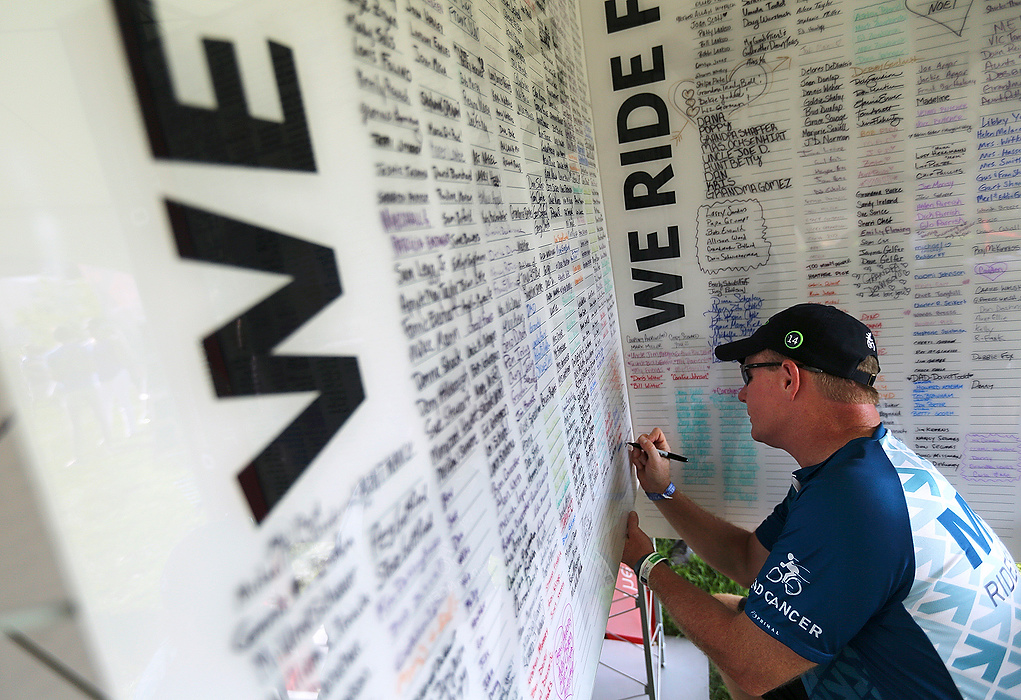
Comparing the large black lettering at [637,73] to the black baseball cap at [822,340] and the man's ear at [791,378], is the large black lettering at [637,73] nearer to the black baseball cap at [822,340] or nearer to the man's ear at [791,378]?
the black baseball cap at [822,340]

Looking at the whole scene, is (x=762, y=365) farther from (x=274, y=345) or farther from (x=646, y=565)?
(x=274, y=345)

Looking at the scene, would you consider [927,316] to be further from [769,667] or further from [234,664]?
[234,664]

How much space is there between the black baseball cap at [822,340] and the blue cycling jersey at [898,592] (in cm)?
27

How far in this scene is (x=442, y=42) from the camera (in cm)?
61

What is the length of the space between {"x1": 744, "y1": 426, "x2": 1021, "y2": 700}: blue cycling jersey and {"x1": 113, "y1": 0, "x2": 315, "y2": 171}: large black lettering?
1.13m

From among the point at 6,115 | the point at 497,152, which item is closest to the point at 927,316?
the point at 497,152

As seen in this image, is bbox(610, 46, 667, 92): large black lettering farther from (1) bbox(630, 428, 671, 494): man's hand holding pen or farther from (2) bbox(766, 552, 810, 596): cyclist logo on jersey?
(2) bbox(766, 552, 810, 596): cyclist logo on jersey

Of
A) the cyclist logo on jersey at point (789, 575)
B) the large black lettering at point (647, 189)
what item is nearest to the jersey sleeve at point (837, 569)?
the cyclist logo on jersey at point (789, 575)

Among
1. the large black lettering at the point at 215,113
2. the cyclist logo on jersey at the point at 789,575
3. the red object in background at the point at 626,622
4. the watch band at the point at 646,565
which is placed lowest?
the red object in background at the point at 626,622

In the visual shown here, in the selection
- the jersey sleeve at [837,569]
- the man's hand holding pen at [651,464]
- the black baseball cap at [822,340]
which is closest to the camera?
the jersey sleeve at [837,569]

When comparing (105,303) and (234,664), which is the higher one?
(105,303)

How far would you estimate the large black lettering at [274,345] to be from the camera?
294 millimetres

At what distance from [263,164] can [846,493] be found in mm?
1187

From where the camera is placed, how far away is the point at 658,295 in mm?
1612
